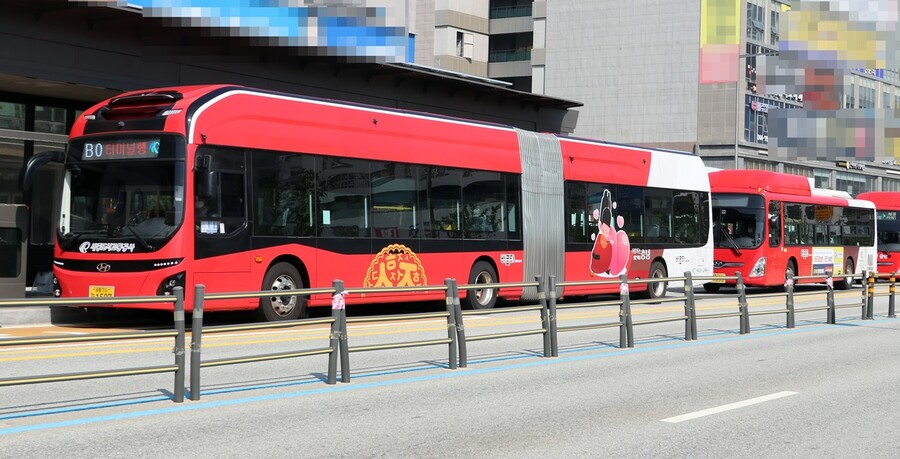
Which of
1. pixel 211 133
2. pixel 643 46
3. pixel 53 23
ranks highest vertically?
pixel 643 46

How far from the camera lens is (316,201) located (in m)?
19.2

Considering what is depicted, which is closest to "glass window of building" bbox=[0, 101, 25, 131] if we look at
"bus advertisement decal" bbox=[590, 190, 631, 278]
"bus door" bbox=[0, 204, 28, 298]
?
"bus door" bbox=[0, 204, 28, 298]

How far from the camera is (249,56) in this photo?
2761 cm

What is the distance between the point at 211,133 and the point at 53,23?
775 cm

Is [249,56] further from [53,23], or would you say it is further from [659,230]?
[659,230]

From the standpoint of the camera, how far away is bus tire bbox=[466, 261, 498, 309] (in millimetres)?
22625

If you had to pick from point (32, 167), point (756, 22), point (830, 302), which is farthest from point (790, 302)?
point (756, 22)

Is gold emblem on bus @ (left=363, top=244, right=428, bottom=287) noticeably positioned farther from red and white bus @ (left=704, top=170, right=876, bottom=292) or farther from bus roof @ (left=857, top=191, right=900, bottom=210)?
bus roof @ (left=857, top=191, right=900, bottom=210)

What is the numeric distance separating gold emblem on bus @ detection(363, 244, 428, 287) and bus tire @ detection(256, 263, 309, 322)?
5.92 ft

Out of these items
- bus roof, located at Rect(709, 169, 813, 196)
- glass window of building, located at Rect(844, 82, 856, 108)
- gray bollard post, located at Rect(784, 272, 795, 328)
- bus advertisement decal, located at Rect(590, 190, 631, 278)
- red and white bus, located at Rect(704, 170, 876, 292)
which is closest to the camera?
gray bollard post, located at Rect(784, 272, 795, 328)

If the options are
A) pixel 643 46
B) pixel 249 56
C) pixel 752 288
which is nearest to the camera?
pixel 249 56

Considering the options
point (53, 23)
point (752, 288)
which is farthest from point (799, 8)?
point (53, 23)

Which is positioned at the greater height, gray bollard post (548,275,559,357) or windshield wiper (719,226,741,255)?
windshield wiper (719,226,741,255)

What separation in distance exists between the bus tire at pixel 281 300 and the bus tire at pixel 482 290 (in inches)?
189
